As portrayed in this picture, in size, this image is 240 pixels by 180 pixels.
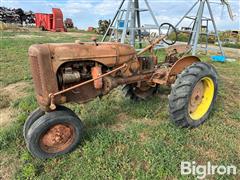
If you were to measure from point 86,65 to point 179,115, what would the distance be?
1.51 meters

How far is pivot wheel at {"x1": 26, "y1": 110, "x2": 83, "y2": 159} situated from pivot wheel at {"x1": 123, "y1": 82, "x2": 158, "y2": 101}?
1672mm

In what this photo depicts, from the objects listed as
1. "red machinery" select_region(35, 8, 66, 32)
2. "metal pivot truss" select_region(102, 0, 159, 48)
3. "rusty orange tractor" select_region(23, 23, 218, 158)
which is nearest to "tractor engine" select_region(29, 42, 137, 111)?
"rusty orange tractor" select_region(23, 23, 218, 158)

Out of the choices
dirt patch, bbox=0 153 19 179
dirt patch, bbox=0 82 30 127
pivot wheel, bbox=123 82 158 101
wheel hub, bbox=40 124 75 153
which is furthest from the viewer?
pivot wheel, bbox=123 82 158 101

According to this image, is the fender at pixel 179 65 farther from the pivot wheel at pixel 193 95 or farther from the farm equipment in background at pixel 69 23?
the farm equipment in background at pixel 69 23

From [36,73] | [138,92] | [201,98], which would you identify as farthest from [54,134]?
[201,98]

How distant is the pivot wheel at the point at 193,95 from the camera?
10.8ft

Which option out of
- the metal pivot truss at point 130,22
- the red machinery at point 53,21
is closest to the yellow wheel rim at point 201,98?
the metal pivot truss at point 130,22

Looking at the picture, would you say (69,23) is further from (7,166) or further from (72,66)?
(7,166)

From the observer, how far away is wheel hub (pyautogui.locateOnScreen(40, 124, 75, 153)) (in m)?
2.86

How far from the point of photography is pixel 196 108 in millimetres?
3822

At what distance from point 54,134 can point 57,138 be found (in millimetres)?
65

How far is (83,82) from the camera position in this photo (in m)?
3.01

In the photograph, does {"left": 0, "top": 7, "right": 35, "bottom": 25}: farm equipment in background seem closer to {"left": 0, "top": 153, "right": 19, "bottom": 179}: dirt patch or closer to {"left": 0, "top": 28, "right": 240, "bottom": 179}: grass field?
{"left": 0, "top": 28, "right": 240, "bottom": 179}: grass field

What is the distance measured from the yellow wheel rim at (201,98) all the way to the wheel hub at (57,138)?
1888 millimetres
